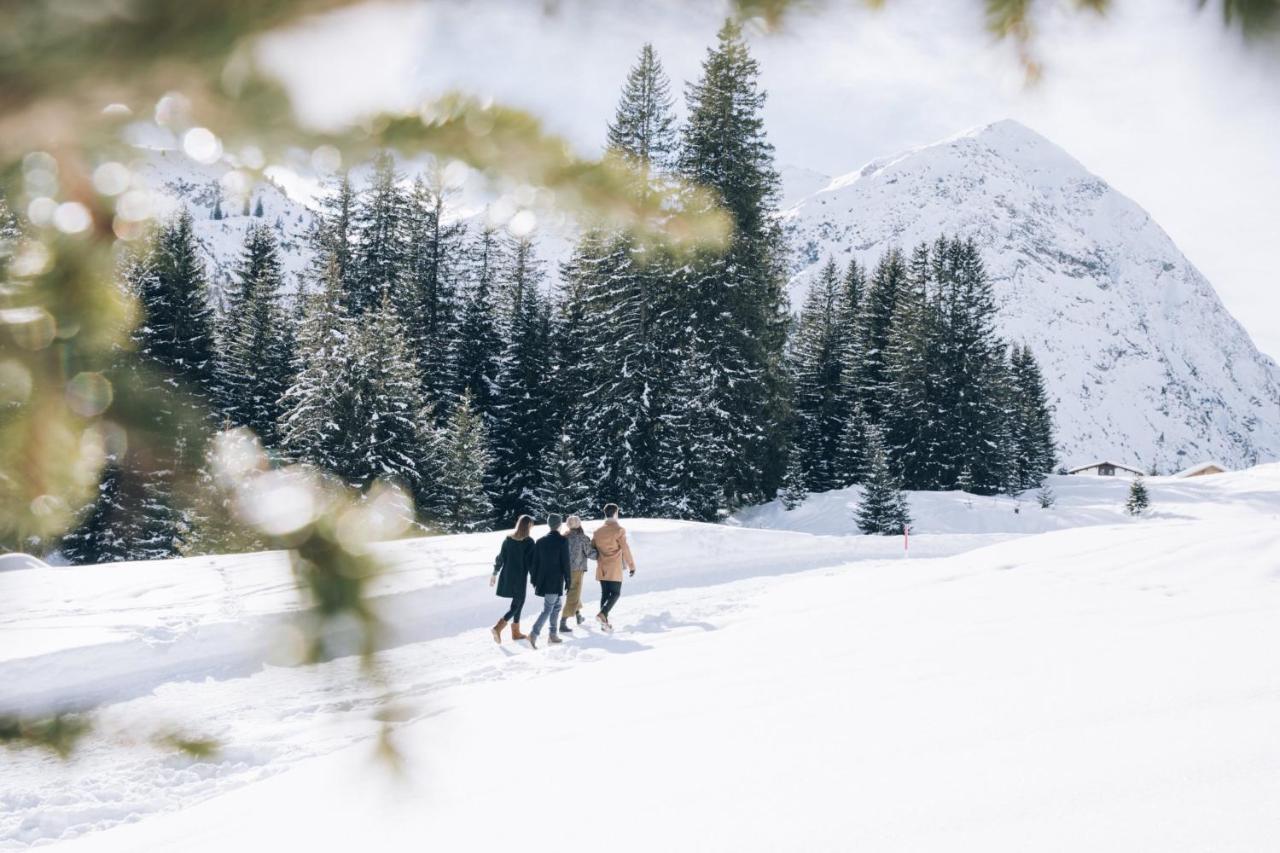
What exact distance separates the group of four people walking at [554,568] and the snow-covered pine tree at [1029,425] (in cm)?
4113

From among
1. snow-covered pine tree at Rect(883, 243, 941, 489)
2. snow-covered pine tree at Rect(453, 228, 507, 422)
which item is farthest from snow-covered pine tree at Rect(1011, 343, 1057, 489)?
snow-covered pine tree at Rect(453, 228, 507, 422)

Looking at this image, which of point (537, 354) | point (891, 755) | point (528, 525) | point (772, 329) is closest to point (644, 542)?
point (528, 525)

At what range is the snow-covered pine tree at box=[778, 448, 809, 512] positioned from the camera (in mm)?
31031

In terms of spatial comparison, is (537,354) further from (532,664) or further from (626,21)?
(626,21)

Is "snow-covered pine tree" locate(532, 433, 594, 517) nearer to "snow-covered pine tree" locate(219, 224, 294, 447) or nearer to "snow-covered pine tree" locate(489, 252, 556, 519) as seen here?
"snow-covered pine tree" locate(489, 252, 556, 519)

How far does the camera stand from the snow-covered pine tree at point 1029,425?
50.0m

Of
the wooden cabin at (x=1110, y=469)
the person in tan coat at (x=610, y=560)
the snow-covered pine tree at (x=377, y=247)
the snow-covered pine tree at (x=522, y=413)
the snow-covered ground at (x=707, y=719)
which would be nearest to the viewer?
the snow-covered ground at (x=707, y=719)

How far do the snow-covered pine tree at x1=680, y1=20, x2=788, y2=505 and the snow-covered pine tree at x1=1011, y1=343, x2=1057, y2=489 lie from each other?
985 inches

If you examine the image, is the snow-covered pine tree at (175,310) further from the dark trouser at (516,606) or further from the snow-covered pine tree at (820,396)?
the snow-covered pine tree at (820,396)

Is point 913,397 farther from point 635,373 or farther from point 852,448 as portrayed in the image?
point 635,373

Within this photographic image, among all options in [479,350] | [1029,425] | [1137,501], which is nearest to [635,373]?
[479,350]

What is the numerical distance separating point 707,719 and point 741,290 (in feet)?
72.5

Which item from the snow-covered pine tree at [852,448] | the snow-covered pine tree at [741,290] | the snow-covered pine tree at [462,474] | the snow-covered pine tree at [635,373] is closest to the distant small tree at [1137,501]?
the snow-covered pine tree at [852,448]

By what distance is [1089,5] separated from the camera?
3.61 feet
